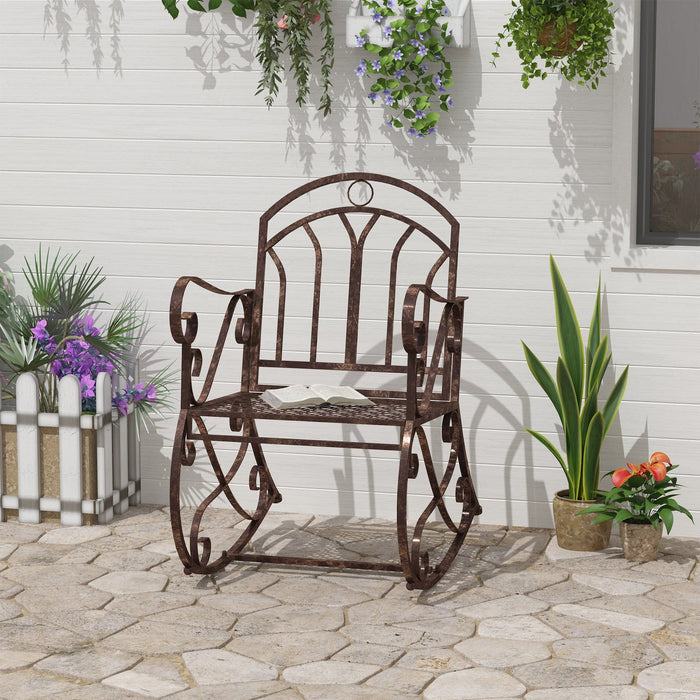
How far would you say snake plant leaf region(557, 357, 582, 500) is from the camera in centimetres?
334

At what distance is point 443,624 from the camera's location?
2.76m

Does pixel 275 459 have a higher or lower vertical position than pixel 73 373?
lower

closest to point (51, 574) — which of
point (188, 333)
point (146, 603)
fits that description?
point (146, 603)

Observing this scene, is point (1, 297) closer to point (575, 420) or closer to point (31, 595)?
point (31, 595)

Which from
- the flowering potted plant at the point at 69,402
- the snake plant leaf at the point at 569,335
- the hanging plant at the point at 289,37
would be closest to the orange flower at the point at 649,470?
the snake plant leaf at the point at 569,335

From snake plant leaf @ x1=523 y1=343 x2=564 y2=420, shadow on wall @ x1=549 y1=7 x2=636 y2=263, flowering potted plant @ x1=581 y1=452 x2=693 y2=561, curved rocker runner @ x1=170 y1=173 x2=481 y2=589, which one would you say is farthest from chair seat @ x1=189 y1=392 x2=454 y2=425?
shadow on wall @ x1=549 y1=7 x2=636 y2=263

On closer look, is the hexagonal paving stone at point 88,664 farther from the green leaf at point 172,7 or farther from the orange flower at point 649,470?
the green leaf at point 172,7

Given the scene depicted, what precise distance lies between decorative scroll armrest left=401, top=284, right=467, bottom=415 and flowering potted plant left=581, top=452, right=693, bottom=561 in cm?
57

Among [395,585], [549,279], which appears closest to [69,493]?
[395,585]

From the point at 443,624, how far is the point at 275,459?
1.22 m

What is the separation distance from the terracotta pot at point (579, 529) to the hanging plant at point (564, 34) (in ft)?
4.26

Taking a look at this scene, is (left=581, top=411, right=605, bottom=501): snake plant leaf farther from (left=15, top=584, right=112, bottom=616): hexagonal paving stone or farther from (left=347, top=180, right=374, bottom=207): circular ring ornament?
(left=15, top=584, right=112, bottom=616): hexagonal paving stone

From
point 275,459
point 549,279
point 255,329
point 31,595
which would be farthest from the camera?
point 275,459

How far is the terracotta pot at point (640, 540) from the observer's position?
128 inches
